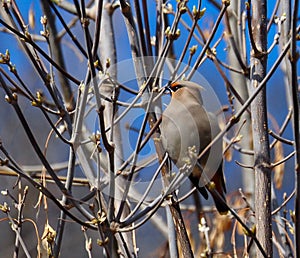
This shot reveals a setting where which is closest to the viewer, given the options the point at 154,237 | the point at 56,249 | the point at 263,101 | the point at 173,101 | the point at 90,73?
the point at 90,73

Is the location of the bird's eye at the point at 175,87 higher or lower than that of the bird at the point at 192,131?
higher

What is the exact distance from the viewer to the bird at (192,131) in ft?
6.86

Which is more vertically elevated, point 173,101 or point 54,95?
point 54,95

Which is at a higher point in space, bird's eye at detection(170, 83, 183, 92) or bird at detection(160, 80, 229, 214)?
bird's eye at detection(170, 83, 183, 92)

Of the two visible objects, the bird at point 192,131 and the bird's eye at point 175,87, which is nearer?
the bird at point 192,131

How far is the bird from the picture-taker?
2090mm

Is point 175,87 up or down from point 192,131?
up

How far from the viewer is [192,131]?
231 cm

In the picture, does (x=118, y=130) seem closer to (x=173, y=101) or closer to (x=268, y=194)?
(x=173, y=101)

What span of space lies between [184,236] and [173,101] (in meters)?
0.65

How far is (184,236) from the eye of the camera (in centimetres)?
193

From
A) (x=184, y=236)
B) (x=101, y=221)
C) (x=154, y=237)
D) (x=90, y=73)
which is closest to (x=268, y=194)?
(x=184, y=236)

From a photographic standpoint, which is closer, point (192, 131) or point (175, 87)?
point (192, 131)

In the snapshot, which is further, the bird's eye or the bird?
the bird's eye
